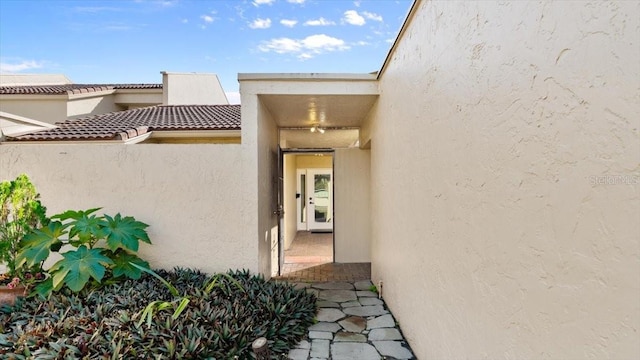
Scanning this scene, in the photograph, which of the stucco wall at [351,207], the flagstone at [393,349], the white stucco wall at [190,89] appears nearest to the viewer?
the flagstone at [393,349]

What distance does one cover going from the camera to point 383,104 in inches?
206

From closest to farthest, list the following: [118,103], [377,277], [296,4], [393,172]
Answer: [393,172], [377,277], [296,4], [118,103]

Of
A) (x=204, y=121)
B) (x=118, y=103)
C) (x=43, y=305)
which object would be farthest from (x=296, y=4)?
(x=118, y=103)

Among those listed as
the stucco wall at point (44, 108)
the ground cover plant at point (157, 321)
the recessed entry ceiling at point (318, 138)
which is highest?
the stucco wall at point (44, 108)

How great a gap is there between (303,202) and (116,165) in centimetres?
986

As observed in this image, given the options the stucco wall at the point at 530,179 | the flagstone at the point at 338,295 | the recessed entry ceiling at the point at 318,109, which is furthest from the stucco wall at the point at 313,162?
the stucco wall at the point at 530,179

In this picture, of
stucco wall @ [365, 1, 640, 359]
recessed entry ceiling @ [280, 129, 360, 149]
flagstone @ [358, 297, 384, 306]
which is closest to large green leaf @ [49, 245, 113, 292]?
flagstone @ [358, 297, 384, 306]

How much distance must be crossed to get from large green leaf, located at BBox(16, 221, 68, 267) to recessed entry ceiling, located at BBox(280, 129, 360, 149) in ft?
19.0

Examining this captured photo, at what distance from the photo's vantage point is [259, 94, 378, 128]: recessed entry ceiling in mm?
5696

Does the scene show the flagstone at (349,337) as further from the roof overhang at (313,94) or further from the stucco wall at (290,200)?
the stucco wall at (290,200)

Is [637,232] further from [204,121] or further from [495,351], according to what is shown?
[204,121]

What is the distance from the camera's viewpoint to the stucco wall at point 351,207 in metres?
8.46

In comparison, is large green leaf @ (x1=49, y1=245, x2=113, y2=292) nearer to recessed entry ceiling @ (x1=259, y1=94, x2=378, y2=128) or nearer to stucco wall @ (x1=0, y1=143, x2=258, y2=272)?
stucco wall @ (x1=0, y1=143, x2=258, y2=272)

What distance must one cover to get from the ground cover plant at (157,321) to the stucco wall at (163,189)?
49cm
